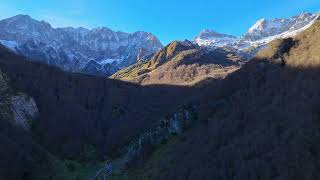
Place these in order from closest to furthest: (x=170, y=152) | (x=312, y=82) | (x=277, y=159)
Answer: (x=277, y=159)
(x=312, y=82)
(x=170, y=152)

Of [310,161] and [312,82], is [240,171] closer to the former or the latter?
[310,161]

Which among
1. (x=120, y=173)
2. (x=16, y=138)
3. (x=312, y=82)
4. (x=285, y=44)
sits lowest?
(x=120, y=173)

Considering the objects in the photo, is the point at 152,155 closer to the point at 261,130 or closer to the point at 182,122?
the point at 182,122

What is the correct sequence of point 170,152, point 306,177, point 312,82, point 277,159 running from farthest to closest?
point 170,152, point 312,82, point 277,159, point 306,177

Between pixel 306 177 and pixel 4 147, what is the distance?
83.8 m

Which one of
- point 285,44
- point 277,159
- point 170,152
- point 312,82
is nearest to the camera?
point 277,159

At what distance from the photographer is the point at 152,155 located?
170625 mm

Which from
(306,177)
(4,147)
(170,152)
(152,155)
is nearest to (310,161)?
(306,177)

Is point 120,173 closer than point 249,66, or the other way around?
point 120,173

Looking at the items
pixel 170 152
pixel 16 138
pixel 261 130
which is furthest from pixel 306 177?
pixel 16 138

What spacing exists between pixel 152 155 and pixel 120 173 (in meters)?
11.2

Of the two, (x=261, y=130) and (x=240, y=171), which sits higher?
(x=261, y=130)

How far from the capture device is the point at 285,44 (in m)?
180

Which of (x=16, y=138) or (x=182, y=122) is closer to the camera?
(x=16, y=138)
